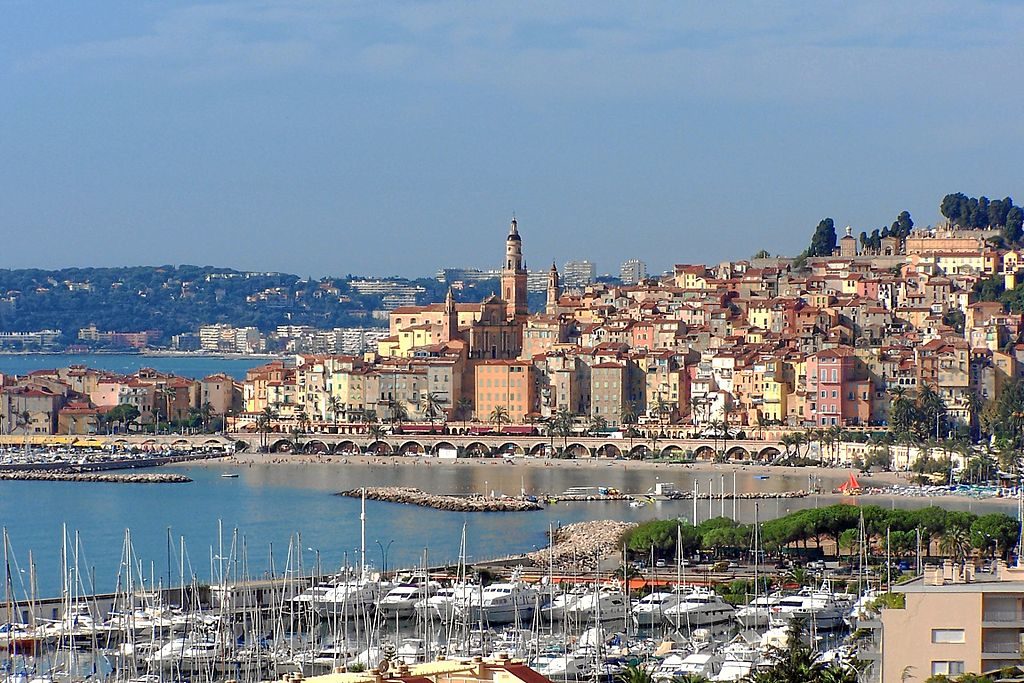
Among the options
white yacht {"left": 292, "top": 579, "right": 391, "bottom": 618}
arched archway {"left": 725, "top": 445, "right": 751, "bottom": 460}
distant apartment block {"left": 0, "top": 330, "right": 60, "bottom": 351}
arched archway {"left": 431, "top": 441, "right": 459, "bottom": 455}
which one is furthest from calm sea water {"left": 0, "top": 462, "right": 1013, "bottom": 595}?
distant apartment block {"left": 0, "top": 330, "right": 60, "bottom": 351}

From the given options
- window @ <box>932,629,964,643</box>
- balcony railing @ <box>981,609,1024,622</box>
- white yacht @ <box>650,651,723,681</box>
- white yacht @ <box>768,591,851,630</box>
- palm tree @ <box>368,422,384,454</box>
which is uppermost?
balcony railing @ <box>981,609,1024,622</box>

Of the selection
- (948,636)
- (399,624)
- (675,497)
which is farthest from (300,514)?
(948,636)

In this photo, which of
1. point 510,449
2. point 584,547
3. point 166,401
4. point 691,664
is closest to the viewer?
point 691,664

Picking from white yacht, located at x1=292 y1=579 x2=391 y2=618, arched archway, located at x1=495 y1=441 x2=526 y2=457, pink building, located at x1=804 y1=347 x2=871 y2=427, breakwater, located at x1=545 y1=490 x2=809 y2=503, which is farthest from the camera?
arched archway, located at x1=495 y1=441 x2=526 y2=457

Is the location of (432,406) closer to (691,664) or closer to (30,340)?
(691,664)

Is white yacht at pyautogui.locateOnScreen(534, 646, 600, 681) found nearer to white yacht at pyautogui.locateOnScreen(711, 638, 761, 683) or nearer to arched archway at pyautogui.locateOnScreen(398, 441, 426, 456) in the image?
white yacht at pyautogui.locateOnScreen(711, 638, 761, 683)

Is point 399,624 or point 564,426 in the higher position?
point 564,426

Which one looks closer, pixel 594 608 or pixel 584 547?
pixel 594 608
